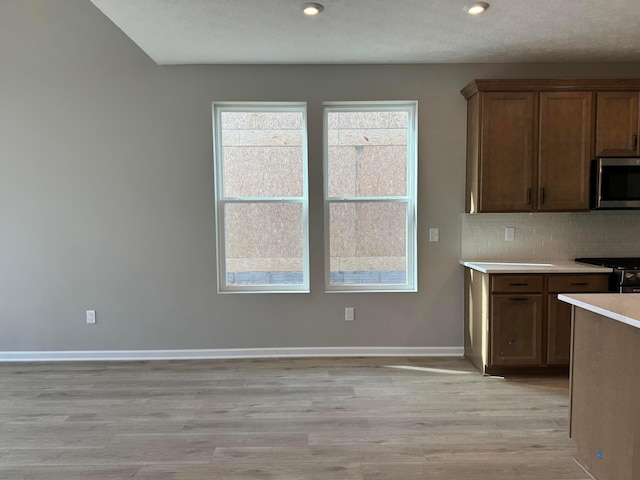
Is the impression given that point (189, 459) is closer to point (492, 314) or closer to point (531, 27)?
point (492, 314)

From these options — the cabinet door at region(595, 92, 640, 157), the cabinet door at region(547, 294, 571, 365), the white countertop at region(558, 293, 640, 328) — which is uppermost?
the cabinet door at region(595, 92, 640, 157)

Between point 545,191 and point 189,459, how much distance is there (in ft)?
10.5

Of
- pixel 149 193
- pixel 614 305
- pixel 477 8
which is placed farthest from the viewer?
pixel 149 193

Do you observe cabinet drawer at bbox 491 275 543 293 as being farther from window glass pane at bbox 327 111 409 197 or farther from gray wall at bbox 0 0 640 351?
window glass pane at bbox 327 111 409 197

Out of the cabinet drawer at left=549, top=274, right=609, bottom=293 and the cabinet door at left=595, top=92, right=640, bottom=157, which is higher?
the cabinet door at left=595, top=92, right=640, bottom=157

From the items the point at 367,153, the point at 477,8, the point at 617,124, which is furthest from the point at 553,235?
the point at 477,8

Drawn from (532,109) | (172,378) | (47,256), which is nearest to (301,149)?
(532,109)

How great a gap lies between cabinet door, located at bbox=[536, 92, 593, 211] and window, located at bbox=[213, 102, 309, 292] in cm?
200

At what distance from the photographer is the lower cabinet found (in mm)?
3199

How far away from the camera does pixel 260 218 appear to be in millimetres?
3809

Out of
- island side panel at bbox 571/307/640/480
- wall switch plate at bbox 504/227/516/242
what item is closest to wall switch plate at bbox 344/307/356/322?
wall switch plate at bbox 504/227/516/242

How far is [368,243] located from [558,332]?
66.6 inches

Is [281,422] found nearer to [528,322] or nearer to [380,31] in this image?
[528,322]

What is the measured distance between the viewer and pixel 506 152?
11.0 feet
